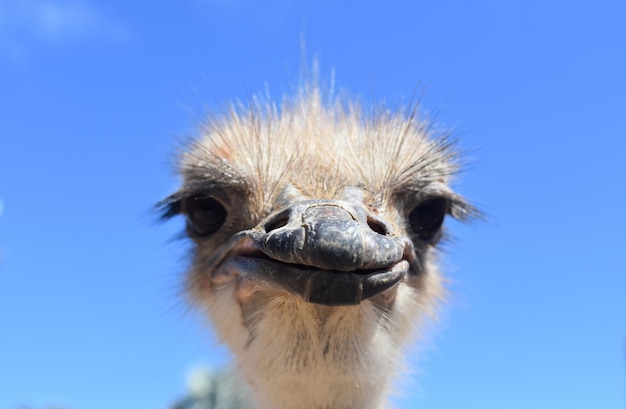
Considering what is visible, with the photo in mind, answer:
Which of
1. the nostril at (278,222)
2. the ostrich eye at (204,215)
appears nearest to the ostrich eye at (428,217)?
the ostrich eye at (204,215)

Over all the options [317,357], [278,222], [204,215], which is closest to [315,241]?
[278,222]

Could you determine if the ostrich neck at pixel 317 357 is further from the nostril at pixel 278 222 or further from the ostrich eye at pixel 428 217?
the ostrich eye at pixel 428 217

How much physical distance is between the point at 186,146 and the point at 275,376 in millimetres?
1159

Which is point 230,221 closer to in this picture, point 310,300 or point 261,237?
point 261,237

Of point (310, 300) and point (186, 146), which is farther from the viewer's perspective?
point (186, 146)

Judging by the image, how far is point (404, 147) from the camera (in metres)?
2.94

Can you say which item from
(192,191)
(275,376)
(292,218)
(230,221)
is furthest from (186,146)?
(292,218)

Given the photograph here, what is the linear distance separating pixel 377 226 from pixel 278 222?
28 cm

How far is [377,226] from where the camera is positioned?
2156mm

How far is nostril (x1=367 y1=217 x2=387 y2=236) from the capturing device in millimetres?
2129

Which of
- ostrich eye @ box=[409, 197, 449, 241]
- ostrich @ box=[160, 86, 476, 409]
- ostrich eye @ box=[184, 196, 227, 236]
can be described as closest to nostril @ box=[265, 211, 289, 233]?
ostrich @ box=[160, 86, 476, 409]

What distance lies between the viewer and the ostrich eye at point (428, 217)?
2.90 metres

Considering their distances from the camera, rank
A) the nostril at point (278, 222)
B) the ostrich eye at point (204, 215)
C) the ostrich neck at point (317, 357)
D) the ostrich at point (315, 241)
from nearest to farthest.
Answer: the ostrich at point (315, 241), the nostril at point (278, 222), the ostrich neck at point (317, 357), the ostrich eye at point (204, 215)

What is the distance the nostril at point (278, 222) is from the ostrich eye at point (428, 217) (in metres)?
0.86
